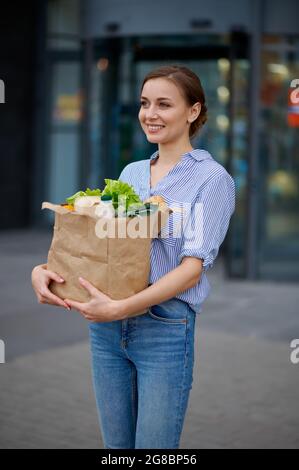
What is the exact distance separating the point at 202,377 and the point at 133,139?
27.0ft

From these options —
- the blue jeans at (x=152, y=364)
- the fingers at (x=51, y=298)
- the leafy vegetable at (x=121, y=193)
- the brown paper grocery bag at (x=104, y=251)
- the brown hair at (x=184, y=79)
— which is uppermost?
the brown hair at (x=184, y=79)

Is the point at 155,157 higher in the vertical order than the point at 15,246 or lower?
higher

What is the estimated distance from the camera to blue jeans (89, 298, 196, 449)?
2729 millimetres

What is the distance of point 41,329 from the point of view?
Result: 7828 mm

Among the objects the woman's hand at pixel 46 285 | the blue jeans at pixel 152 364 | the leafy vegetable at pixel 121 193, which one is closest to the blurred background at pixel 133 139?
the blue jeans at pixel 152 364

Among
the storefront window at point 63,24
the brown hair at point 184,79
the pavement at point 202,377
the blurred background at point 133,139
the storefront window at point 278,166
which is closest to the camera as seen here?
the brown hair at point 184,79

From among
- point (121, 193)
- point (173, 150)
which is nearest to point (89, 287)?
point (121, 193)

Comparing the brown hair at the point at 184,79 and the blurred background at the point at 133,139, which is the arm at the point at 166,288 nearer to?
the brown hair at the point at 184,79

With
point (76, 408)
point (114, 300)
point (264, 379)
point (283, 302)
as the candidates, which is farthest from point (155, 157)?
point (283, 302)

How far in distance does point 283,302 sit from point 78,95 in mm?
7819

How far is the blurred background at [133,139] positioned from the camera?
7582 mm

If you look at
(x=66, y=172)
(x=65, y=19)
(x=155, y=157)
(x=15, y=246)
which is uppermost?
(x=65, y=19)

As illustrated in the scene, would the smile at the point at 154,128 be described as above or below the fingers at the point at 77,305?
above
